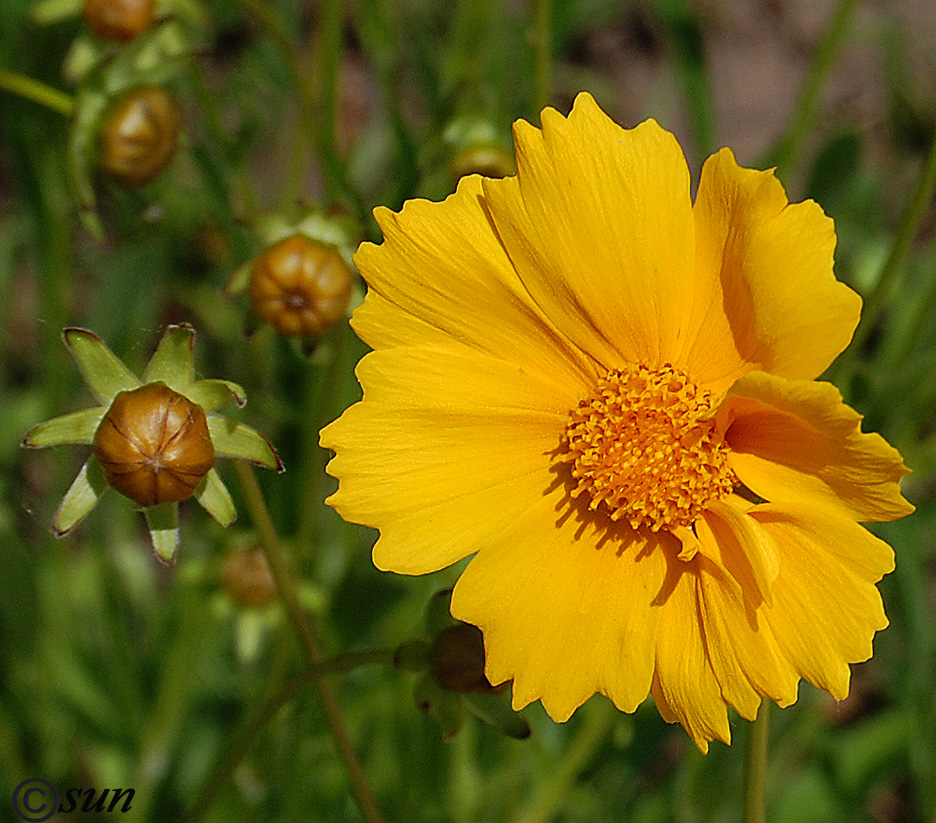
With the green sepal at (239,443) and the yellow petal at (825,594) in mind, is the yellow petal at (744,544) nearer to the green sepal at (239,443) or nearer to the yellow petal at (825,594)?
the yellow petal at (825,594)

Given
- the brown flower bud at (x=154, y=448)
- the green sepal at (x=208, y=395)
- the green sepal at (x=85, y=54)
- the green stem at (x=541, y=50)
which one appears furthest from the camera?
the green sepal at (x=85, y=54)

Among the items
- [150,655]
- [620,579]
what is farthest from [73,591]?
[620,579]

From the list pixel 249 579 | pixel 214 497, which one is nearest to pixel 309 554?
pixel 249 579

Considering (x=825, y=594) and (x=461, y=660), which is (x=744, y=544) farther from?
(x=461, y=660)

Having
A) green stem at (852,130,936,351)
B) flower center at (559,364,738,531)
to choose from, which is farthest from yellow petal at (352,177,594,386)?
green stem at (852,130,936,351)

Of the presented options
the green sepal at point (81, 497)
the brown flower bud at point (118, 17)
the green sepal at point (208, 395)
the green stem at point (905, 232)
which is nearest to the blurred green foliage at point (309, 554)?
the green stem at point (905, 232)

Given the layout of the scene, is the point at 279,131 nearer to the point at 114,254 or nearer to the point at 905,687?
the point at 114,254
